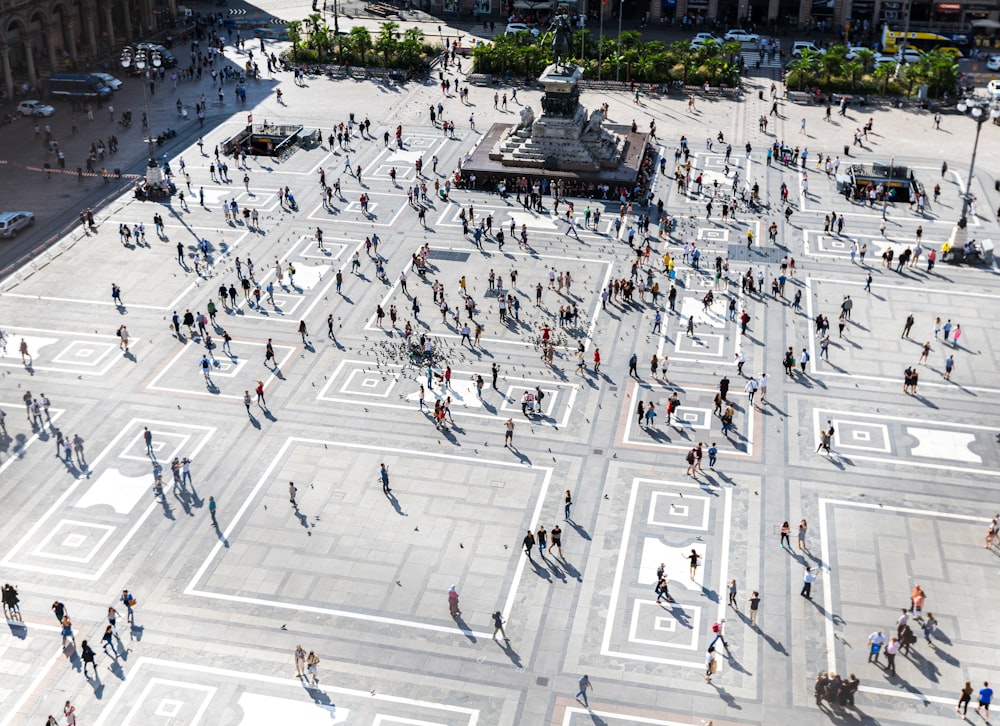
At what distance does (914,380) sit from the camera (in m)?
56.7

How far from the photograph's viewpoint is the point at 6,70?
102m

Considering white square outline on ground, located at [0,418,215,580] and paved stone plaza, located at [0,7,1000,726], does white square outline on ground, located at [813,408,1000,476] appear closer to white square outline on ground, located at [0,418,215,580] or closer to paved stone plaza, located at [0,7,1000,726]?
paved stone plaza, located at [0,7,1000,726]

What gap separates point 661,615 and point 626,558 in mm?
3578

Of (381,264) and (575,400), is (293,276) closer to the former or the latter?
(381,264)

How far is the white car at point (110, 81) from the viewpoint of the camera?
4158 inches

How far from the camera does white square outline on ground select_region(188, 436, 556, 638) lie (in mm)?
43031

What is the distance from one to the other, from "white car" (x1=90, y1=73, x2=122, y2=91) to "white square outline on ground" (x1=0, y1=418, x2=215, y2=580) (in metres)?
61.1

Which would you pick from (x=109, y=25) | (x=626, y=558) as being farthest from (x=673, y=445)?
(x=109, y=25)

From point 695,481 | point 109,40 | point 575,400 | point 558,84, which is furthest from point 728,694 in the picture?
point 109,40

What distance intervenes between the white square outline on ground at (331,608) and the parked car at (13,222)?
113 ft

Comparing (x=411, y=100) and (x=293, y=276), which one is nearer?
(x=293, y=276)

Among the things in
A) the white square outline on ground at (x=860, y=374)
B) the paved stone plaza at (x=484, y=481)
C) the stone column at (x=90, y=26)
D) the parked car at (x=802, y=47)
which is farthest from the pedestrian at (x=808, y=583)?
the stone column at (x=90, y=26)

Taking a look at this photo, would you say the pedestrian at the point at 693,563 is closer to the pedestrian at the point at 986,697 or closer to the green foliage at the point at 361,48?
the pedestrian at the point at 986,697

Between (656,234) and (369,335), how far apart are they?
23499 mm
